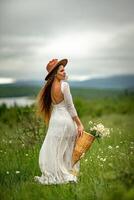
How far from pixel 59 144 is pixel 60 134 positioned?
10 cm

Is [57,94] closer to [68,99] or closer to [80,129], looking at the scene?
[68,99]

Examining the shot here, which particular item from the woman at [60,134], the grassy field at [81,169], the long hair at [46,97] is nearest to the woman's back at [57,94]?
the woman at [60,134]

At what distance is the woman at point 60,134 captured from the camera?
6.23m

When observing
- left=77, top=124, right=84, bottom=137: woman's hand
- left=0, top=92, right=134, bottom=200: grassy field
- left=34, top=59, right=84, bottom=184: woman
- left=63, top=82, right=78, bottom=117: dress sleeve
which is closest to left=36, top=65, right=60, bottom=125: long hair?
left=34, top=59, right=84, bottom=184: woman

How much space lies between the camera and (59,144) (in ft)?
20.6

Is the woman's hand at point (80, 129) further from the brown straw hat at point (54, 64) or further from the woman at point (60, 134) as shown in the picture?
the brown straw hat at point (54, 64)

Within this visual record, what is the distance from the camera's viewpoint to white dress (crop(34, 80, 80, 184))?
623 cm

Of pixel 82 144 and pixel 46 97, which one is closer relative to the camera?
pixel 82 144

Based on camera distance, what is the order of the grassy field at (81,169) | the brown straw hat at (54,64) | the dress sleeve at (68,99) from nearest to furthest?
the grassy field at (81,169), the dress sleeve at (68,99), the brown straw hat at (54,64)

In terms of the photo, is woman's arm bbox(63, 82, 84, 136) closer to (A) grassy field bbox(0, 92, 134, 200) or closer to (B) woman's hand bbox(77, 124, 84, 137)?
(B) woman's hand bbox(77, 124, 84, 137)

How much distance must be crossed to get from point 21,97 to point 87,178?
5.66m

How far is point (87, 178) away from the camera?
6102mm

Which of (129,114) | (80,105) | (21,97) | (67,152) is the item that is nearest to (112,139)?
(67,152)

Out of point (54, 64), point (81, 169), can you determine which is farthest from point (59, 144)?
point (54, 64)
